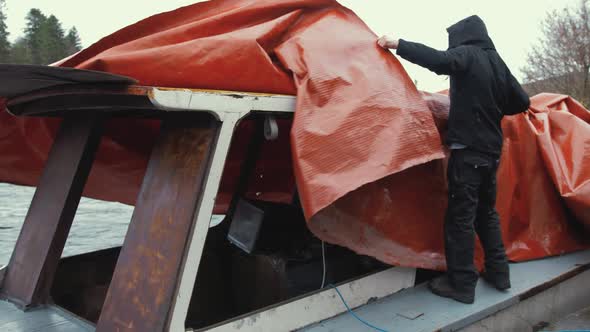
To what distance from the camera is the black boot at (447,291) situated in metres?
3.02

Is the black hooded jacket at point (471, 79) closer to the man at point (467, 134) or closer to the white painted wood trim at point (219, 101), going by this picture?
the man at point (467, 134)

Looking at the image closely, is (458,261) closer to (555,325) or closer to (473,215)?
(473,215)

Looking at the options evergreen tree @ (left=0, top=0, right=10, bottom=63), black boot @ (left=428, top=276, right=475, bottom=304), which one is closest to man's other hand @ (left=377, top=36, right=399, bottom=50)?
black boot @ (left=428, top=276, right=475, bottom=304)

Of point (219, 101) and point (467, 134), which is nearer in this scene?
point (219, 101)

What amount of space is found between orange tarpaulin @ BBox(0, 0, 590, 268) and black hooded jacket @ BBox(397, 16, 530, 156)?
14 centimetres

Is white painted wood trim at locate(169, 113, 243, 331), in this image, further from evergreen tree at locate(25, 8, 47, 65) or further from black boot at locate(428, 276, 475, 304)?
evergreen tree at locate(25, 8, 47, 65)

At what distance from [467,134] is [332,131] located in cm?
105

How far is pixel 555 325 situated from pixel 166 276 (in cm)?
282

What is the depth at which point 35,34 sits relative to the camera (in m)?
56.5

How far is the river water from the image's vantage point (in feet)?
22.0

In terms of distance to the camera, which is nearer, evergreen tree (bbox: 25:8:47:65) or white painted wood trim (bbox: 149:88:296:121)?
white painted wood trim (bbox: 149:88:296:121)

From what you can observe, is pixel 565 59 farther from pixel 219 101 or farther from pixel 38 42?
pixel 38 42

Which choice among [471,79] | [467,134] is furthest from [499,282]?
[471,79]

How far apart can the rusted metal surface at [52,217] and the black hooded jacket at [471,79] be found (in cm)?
178
